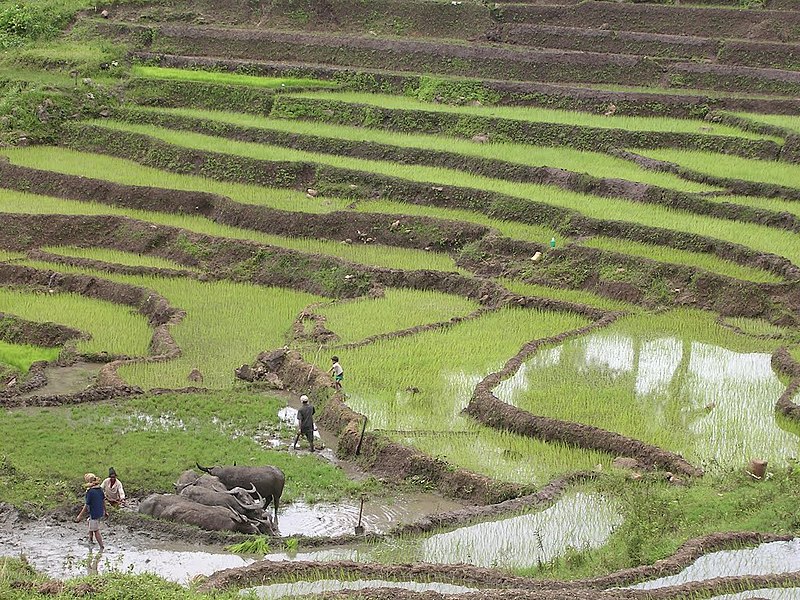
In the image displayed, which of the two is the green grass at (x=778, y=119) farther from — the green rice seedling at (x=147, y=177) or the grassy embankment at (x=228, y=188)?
the green rice seedling at (x=147, y=177)

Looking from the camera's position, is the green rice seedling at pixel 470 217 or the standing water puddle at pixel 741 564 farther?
the green rice seedling at pixel 470 217

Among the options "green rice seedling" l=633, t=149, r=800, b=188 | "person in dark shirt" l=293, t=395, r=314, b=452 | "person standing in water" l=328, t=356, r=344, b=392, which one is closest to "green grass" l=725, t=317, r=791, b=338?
"green rice seedling" l=633, t=149, r=800, b=188

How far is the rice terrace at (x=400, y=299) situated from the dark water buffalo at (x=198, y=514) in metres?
0.03

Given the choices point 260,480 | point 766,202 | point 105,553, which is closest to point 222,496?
point 260,480

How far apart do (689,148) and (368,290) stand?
852 centimetres

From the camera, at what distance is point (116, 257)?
22875 millimetres

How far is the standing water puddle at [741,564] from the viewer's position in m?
9.97

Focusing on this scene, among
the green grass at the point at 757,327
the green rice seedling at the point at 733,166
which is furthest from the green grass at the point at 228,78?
the green grass at the point at 757,327

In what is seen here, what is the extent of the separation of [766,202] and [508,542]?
12683 mm

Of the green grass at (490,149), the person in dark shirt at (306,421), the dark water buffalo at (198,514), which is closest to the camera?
the dark water buffalo at (198,514)

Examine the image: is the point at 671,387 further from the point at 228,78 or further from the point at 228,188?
the point at 228,78

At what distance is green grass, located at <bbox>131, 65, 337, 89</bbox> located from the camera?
3067cm

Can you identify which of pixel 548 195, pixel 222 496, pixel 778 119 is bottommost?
pixel 222 496

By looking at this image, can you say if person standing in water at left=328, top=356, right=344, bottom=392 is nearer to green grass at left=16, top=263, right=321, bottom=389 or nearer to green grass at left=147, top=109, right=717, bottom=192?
green grass at left=16, top=263, right=321, bottom=389
